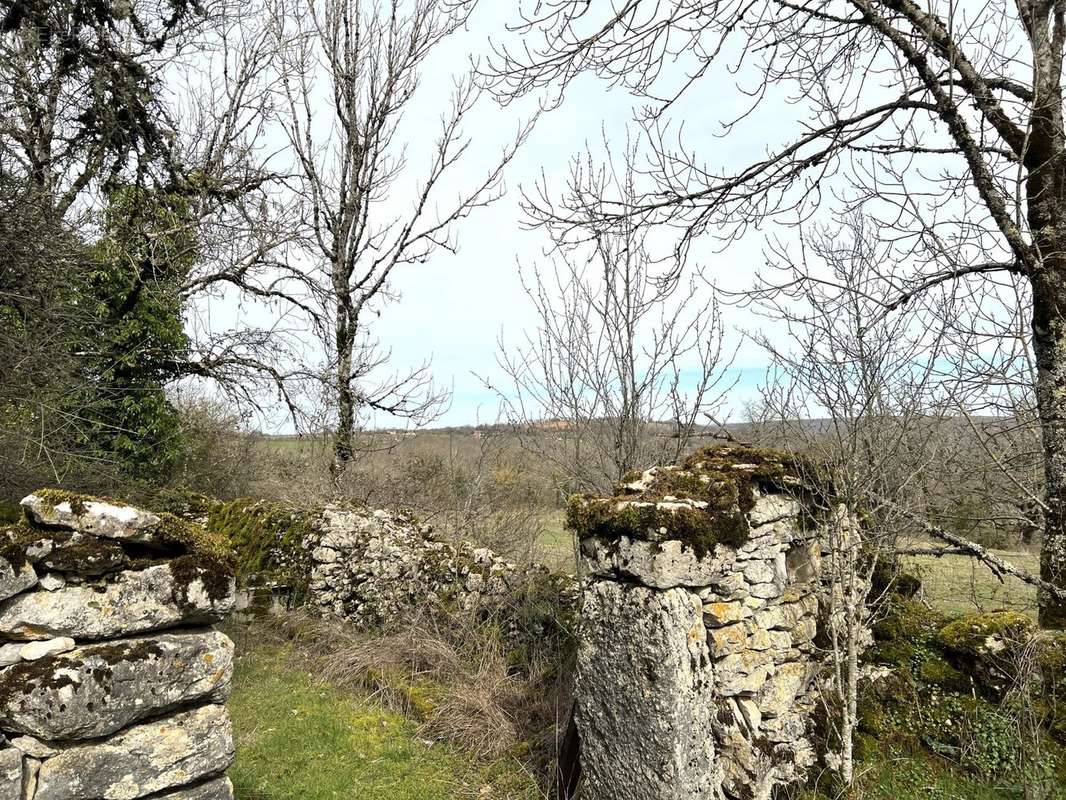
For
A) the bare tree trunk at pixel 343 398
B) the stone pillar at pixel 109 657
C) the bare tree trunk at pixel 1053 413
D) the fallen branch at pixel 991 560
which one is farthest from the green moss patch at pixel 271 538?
the bare tree trunk at pixel 1053 413

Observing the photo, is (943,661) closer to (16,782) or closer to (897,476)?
(897,476)

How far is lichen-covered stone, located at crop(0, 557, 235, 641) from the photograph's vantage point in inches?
95.2

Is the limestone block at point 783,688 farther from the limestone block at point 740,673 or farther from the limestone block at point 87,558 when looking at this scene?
the limestone block at point 87,558

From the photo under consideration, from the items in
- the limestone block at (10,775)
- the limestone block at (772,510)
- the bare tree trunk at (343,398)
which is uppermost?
the bare tree trunk at (343,398)

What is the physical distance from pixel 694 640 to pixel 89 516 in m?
3.19

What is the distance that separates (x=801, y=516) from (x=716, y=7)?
12.8ft

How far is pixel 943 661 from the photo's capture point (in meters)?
4.27

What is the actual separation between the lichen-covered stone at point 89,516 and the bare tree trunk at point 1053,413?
575 centimetres

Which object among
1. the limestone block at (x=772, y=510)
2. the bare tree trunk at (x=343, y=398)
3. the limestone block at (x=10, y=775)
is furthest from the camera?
the bare tree trunk at (x=343, y=398)

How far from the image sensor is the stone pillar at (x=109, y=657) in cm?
234

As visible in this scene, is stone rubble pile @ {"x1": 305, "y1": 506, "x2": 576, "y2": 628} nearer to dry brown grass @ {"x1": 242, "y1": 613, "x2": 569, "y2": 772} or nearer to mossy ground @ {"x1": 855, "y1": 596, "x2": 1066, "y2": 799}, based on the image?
dry brown grass @ {"x1": 242, "y1": 613, "x2": 569, "y2": 772}

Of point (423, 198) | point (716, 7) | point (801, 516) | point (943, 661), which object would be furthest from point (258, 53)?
→ point (943, 661)

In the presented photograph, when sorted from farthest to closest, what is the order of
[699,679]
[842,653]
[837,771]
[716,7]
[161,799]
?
[716,7]
[842,653]
[837,771]
[699,679]
[161,799]

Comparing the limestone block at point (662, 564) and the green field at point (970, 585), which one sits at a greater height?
the limestone block at point (662, 564)
